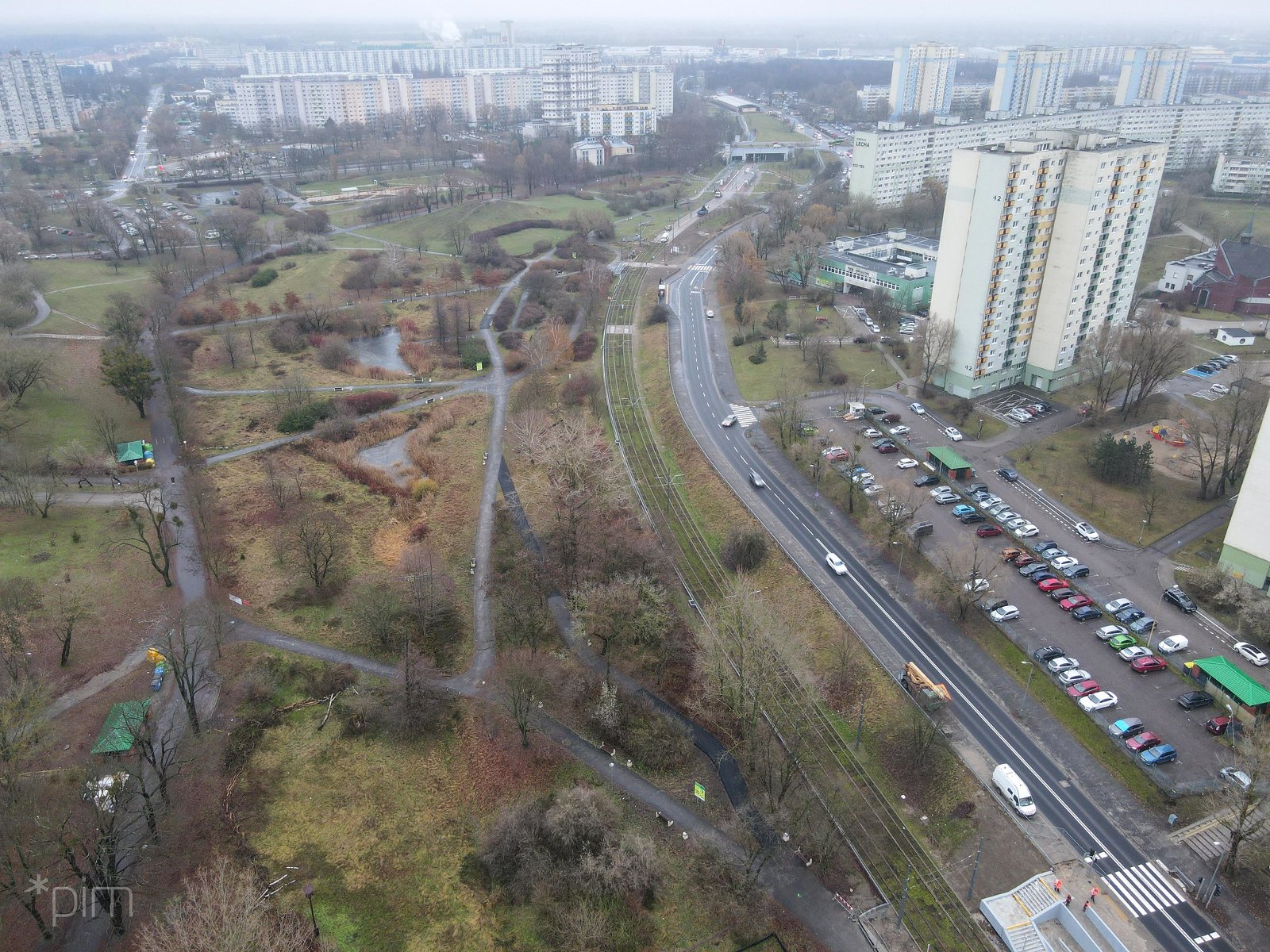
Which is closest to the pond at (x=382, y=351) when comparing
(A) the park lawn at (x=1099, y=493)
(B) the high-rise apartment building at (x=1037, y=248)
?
(B) the high-rise apartment building at (x=1037, y=248)

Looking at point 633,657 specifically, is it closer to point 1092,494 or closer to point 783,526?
point 783,526

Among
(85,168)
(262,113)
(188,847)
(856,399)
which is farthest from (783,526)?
(262,113)

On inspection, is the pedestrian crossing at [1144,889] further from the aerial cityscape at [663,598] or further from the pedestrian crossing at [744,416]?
the pedestrian crossing at [744,416]

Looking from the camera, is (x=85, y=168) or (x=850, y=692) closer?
(x=850, y=692)

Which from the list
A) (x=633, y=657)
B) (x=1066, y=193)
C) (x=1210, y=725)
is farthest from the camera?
(x=1066, y=193)

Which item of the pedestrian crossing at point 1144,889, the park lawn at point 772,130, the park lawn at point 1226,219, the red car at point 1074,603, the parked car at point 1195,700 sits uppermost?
the park lawn at point 772,130

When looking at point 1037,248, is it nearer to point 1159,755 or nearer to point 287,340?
point 1159,755
